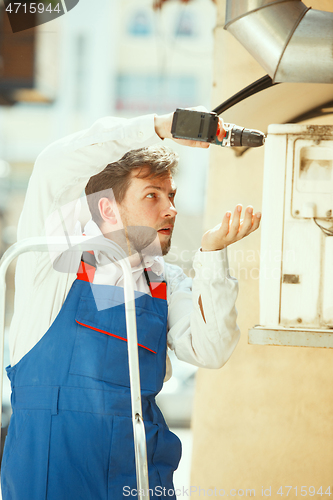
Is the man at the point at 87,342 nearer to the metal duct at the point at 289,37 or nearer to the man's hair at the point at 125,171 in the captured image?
the man's hair at the point at 125,171

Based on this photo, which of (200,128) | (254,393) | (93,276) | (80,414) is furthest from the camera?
(254,393)

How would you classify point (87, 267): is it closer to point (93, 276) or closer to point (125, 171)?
point (93, 276)

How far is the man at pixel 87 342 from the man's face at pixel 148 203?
9cm

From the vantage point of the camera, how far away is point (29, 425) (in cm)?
104

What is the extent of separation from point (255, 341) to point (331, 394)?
2.90ft

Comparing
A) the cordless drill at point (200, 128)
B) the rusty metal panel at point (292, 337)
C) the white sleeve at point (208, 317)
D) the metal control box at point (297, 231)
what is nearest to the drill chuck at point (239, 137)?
the cordless drill at point (200, 128)

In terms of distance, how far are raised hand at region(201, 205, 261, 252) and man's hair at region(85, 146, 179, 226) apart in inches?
11.9

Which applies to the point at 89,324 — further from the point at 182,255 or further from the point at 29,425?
the point at 182,255

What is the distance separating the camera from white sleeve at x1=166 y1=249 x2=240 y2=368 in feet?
3.41

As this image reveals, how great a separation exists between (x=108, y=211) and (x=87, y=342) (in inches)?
14.3

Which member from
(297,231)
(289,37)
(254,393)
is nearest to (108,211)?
(297,231)

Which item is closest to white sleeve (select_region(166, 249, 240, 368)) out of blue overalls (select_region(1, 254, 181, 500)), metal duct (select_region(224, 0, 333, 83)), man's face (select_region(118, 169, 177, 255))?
blue overalls (select_region(1, 254, 181, 500))

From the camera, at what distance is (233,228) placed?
0.94 m

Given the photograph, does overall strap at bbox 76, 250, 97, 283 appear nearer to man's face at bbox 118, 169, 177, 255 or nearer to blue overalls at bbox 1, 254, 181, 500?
blue overalls at bbox 1, 254, 181, 500
